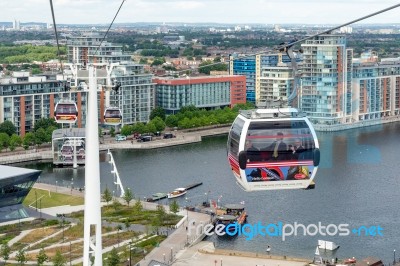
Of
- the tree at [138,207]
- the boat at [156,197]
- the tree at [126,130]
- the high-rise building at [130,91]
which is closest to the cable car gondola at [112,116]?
the tree at [138,207]

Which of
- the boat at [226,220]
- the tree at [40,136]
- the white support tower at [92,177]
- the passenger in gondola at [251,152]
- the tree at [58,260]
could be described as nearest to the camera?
the white support tower at [92,177]

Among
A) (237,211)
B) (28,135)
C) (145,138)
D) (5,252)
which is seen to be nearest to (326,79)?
(145,138)

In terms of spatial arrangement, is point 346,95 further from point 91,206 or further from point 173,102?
point 91,206

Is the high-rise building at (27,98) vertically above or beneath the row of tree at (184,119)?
above

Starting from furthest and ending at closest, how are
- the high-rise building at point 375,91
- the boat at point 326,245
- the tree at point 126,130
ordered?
the high-rise building at point 375,91 < the tree at point 126,130 < the boat at point 326,245

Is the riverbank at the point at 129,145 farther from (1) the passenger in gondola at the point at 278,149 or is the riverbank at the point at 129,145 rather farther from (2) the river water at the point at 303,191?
(1) the passenger in gondola at the point at 278,149

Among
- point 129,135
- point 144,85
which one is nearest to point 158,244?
point 129,135

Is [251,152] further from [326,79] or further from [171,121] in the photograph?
[326,79]
